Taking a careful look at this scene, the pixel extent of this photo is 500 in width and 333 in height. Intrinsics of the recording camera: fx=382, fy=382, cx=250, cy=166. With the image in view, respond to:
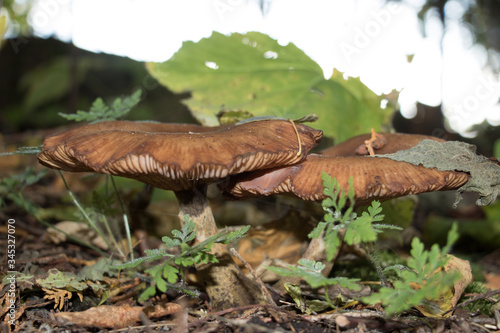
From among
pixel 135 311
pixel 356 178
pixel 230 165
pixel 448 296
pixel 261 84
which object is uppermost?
pixel 261 84

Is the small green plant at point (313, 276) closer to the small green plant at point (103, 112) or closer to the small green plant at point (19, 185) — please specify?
the small green plant at point (103, 112)

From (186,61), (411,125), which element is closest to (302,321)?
(186,61)

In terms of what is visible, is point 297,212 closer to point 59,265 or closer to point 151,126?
point 151,126

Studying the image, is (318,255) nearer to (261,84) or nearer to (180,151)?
(180,151)

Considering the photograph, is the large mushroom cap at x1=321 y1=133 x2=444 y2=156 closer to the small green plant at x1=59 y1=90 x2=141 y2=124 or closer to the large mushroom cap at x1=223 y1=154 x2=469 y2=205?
the large mushroom cap at x1=223 y1=154 x2=469 y2=205

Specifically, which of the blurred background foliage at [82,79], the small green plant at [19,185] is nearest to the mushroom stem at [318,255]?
the small green plant at [19,185]

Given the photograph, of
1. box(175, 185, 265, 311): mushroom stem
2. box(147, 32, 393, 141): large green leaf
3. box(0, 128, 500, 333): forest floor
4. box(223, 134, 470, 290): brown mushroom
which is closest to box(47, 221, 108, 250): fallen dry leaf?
box(0, 128, 500, 333): forest floor

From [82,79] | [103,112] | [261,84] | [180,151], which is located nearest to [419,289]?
[180,151]
